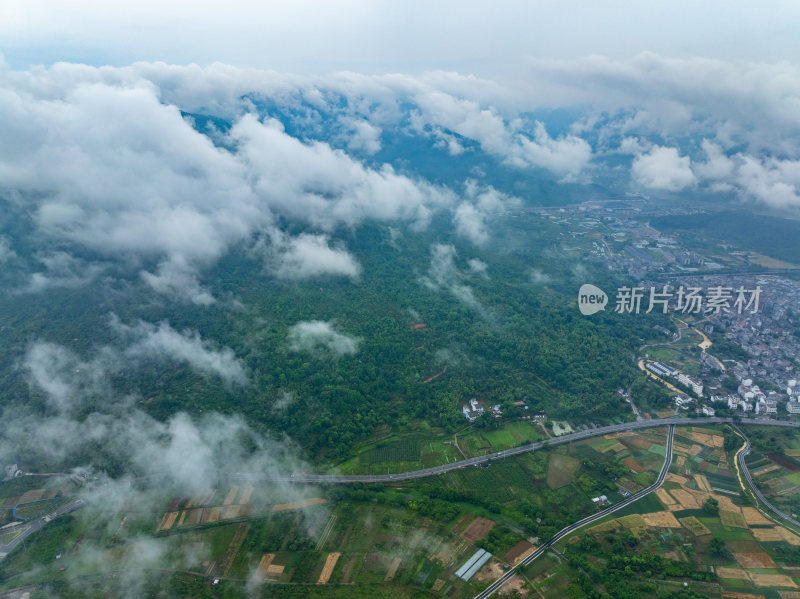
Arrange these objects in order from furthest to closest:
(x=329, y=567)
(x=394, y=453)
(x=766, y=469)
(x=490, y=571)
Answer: (x=394, y=453) → (x=766, y=469) → (x=329, y=567) → (x=490, y=571)

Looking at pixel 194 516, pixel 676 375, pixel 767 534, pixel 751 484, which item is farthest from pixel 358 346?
pixel 767 534

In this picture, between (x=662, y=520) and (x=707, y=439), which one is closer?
(x=662, y=520)

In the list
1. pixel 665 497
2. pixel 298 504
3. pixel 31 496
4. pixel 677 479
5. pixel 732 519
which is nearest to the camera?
pixel 732 519

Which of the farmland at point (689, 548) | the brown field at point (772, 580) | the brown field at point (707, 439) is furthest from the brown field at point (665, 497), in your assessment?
the brown field at point (707, 439)

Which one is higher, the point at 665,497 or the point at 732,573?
the point at 732,573

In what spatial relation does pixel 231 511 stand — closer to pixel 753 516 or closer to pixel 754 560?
pixel 754 560

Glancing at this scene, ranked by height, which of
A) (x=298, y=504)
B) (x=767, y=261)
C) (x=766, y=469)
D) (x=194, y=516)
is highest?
(x=767, y=261)

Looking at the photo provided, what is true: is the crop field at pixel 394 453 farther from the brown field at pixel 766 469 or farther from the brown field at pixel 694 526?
the brown field at pixel 766 469

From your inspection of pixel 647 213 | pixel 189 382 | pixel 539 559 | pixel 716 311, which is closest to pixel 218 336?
pixel 189 382
